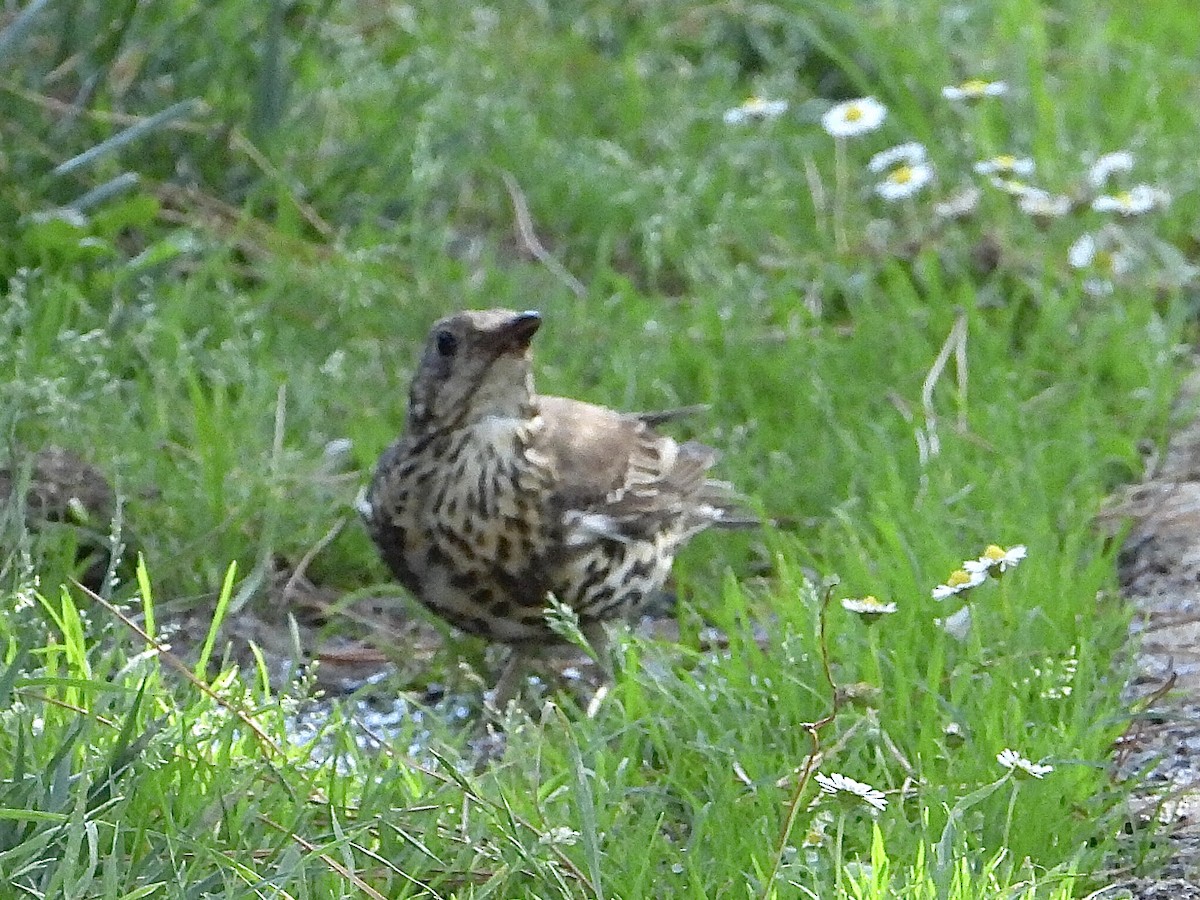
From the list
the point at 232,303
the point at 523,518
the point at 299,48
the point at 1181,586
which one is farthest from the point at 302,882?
the point at 299,48

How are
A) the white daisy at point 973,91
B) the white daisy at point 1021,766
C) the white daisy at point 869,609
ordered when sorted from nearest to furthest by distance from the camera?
the white daisy at point 1021,766 < the white daisy at point 869,609 < the white daisy at point 973,91

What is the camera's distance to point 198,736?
3.32 m

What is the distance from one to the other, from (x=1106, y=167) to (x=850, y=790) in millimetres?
3507

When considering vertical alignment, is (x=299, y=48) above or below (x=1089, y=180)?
above

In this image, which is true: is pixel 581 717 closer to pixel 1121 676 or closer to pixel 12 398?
pixel 1121 676

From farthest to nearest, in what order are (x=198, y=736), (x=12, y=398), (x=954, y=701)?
(x=12, y=398) → (x=954, y=701) → (x=198, y=736)

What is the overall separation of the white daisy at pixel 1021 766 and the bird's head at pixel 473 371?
4.66ft

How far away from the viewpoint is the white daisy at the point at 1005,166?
6195 millimetres

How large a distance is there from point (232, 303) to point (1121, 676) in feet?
8.07

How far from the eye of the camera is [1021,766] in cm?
326

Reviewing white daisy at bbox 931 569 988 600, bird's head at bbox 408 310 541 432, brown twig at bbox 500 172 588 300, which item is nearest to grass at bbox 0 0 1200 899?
brown twig at bbox 500 172 588 300

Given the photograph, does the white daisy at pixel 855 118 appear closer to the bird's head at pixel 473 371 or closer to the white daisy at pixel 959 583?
the bird's head at pixel 473 371

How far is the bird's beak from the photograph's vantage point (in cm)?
427

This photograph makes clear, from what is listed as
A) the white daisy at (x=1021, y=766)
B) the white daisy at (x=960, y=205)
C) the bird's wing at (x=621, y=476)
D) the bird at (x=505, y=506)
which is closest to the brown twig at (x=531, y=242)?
the white daisy at (x=960, y=205)
